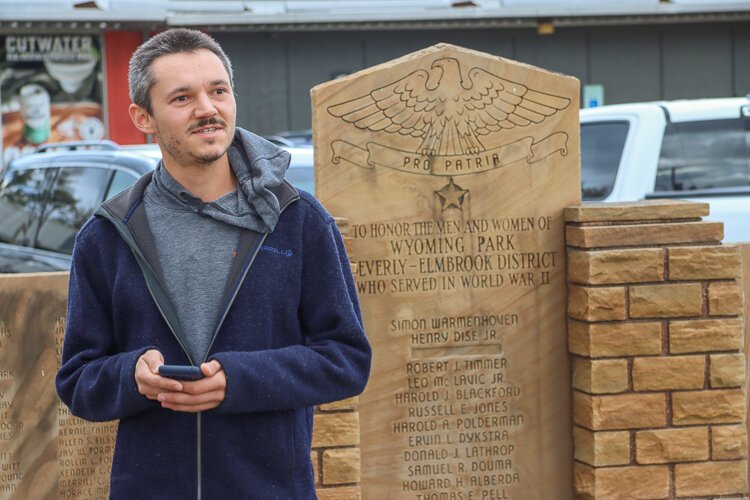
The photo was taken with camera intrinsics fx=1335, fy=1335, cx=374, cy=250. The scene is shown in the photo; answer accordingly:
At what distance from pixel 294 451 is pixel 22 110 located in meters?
20.2

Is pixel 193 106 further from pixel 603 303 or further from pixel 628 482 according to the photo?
pixel 628 482

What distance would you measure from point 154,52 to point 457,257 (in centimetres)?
238

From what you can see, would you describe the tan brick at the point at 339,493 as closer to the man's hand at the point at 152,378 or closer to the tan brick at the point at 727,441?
the tan brick at the point at 727,441

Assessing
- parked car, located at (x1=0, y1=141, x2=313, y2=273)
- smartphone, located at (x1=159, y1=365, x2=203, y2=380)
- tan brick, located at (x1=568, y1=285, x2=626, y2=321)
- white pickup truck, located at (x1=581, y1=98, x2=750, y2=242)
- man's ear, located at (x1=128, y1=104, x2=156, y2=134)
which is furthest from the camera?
white pickup truck, located at (x1=581, y1=98, x2=750, y2=242)

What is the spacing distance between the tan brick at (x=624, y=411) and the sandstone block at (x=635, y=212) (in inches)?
26.2

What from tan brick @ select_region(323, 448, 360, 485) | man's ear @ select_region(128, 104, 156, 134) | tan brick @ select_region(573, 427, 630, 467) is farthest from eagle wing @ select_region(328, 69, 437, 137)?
man's ear @ select_region(128, 104, 156, 134)

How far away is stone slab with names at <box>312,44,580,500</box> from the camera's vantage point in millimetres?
4977

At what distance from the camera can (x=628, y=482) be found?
5059 millimetres

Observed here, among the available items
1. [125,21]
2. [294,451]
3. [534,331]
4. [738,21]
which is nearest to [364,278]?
[534,331]

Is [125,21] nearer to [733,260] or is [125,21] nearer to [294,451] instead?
[733,260]

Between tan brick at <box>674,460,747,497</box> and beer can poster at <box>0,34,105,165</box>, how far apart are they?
719 inches

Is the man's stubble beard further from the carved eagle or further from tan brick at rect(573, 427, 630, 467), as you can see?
tan brick at rect(573, 427, 630, 467)

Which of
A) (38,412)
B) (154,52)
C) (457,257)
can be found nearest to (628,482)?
(457,257)

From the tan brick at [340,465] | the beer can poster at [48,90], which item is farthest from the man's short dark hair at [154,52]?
the beer can poster at [48,90]
